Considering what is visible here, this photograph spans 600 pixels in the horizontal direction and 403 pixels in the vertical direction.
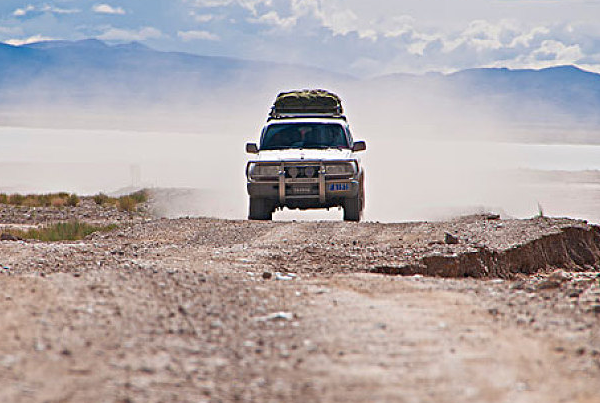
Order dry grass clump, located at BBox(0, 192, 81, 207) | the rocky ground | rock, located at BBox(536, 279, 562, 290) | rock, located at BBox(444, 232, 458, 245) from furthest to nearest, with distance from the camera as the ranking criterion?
1. dry grass clump, located at BBox(0, 192, 81, 207)
2. rock, located at BBox(444, 232, 458, 245)
3. rock, located at BBox(536, 279, 562, 290)
4. the rocky ground

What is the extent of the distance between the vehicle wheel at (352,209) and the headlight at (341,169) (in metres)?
0.59

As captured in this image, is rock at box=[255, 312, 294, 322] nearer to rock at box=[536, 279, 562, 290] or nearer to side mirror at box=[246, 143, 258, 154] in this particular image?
rock at box=[536, 279, 562, 290]

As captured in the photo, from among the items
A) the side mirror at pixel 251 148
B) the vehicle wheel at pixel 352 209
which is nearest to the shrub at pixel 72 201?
the side mirror at pixel 251 148

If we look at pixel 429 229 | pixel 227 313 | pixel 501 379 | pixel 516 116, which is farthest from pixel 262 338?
pixel 516 116

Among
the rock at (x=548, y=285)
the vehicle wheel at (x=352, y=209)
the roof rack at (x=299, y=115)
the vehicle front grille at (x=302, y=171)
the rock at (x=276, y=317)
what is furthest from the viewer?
the roof rack at (x=299, y=115)

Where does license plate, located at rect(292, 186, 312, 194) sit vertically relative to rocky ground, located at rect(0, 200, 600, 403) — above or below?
above

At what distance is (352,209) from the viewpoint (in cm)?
1497

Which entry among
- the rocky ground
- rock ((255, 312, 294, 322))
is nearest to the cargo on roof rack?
the rocky ground

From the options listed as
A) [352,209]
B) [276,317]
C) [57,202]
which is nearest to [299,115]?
[352,209]

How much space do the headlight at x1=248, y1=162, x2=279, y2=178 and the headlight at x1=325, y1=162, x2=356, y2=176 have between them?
0.86 m

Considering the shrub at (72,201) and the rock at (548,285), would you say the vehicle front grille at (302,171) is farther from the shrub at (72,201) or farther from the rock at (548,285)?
the shrub at (72,201)

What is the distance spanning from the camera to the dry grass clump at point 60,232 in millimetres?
15578

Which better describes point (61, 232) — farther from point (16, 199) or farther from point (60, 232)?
point (16, 199)

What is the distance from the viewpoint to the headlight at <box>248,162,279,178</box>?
1441 centimetres
